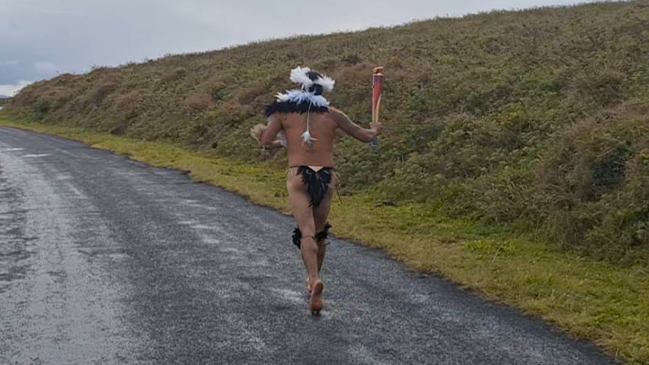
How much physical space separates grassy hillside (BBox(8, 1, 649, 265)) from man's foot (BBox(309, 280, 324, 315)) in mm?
3768

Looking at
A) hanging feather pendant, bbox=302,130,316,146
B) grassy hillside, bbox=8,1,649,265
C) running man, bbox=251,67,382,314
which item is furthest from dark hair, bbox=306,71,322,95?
grassy hillside, bbox=8,1,649,265

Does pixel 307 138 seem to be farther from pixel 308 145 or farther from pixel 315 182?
pixel 315 182

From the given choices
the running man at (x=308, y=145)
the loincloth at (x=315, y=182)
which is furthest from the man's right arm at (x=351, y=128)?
the loincloth at (x=315, y=182)

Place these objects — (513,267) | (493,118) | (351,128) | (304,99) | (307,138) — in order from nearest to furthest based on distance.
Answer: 1. (307,138)
2. (304,99)
3. (351,128)
4. (513,267)
5. (493,118)

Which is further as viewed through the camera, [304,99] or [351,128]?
[351,128]

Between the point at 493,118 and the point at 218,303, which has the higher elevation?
the point at 493,118

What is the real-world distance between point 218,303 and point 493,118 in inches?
363

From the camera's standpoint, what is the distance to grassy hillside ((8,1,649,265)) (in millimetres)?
9516

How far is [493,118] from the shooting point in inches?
571

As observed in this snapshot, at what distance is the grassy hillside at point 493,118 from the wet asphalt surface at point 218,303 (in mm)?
2464

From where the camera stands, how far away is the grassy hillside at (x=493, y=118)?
9516mm

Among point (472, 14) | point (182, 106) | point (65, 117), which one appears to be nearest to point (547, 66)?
point (182, 106)

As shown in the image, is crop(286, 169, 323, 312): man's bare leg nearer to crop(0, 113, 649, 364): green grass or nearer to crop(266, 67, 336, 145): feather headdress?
crop(266, 67, 336, 145): feather headdress

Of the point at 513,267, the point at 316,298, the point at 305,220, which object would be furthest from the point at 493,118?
the point at 316,298
